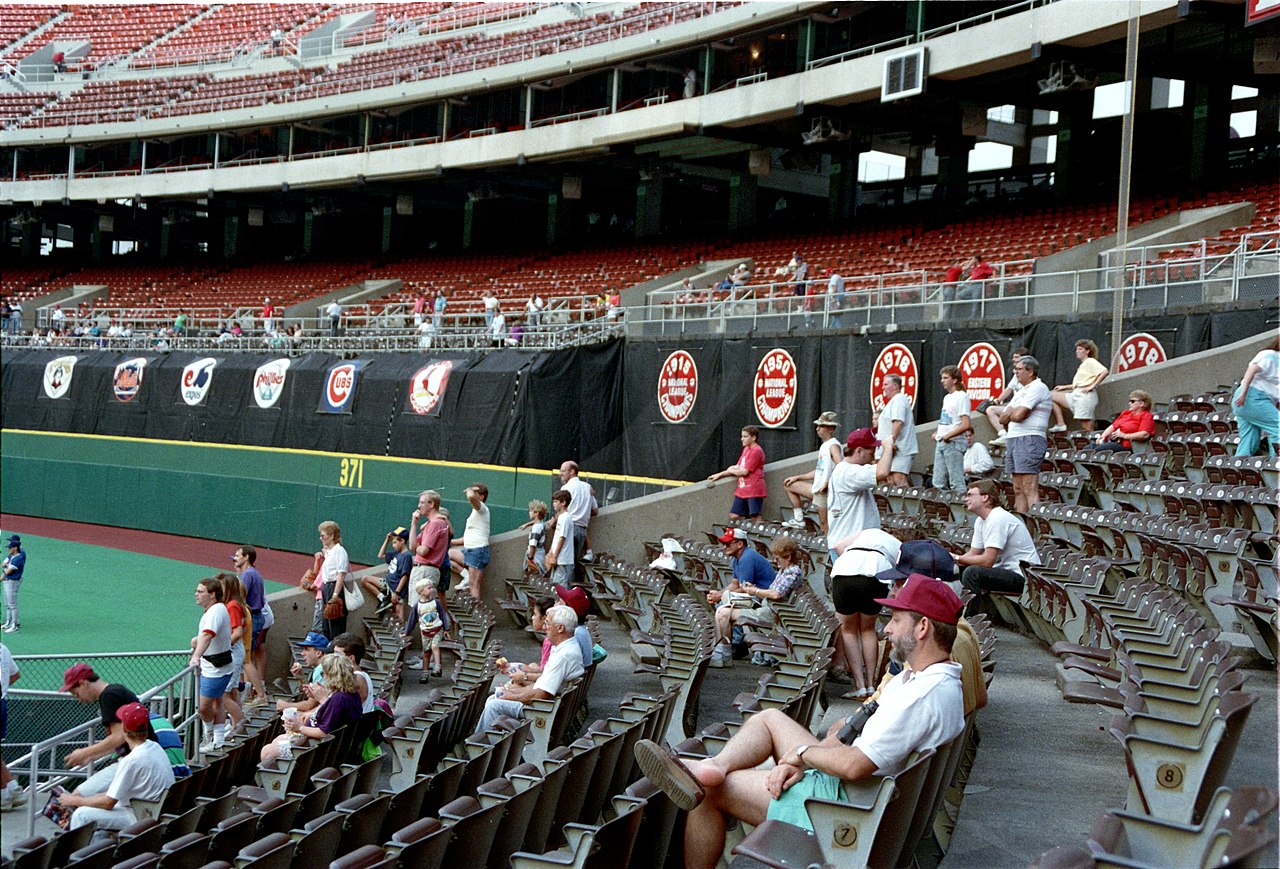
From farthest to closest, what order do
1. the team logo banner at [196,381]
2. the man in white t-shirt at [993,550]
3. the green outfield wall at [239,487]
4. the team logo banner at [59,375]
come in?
the team logo banner at [59,375], the team logo banner at [196,381], the green outfield wall at [239,487], the man in white t-shirt at [993,550]

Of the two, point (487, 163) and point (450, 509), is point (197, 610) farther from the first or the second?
point (487, 163)

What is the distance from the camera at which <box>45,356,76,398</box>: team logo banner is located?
100 ft

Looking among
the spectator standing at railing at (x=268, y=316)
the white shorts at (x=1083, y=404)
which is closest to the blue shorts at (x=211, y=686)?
the white shorts at (x=1083, y=404)

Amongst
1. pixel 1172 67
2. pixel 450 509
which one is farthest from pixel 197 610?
pixel 1172 67

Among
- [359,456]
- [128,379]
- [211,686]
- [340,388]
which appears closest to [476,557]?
[211,686]

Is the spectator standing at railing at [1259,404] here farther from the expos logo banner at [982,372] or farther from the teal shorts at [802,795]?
the teal shorts at [802,795]

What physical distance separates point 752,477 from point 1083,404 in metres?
3.44

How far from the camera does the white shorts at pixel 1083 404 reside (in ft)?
42.8

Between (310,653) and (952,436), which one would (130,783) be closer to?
(310,653)

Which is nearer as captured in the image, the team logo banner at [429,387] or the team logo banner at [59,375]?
the team logo banner at [429,387]

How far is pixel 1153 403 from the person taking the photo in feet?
43.8

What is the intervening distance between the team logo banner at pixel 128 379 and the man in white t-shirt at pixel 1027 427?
75.8ft

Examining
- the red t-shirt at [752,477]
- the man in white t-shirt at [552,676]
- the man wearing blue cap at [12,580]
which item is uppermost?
the red t-shirt at [752,477]

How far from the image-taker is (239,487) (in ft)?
86.8
